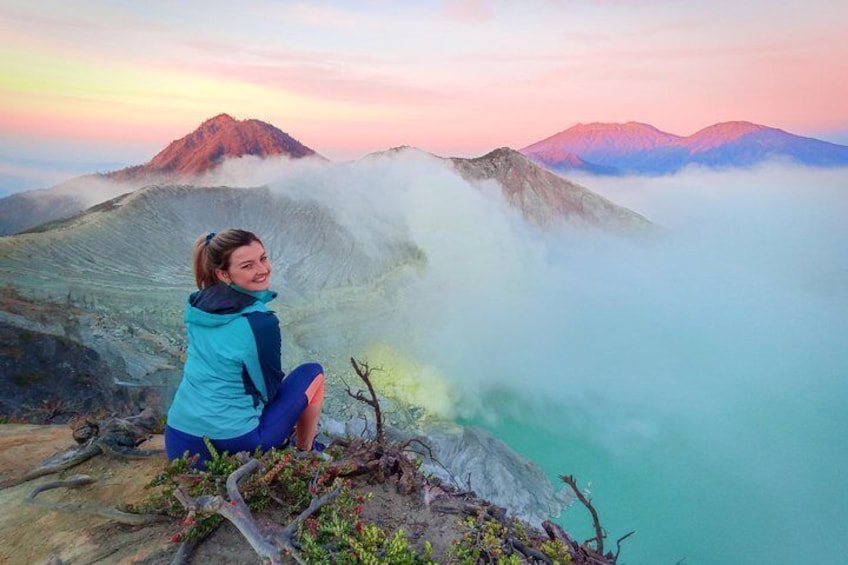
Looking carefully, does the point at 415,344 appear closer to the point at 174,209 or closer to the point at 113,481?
the point at 174,209

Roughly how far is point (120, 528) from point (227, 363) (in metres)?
1.39

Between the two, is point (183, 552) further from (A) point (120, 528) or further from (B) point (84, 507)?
(B) point (84, 507)

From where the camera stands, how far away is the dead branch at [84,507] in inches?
144

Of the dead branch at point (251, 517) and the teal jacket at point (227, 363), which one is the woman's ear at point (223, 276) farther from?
the dead branch at point (251, 517)

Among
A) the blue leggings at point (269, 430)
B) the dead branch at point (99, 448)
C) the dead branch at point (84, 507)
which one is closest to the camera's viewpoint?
the dead branch at point (84, 507)

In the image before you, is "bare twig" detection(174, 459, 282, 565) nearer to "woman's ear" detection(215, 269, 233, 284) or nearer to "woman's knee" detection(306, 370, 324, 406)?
"woman's knee" detection(306, 370, 324, 406)

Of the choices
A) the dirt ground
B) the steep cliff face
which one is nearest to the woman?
the dirt ground

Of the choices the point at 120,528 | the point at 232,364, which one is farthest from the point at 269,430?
the point at 120,528

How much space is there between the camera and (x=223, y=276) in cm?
411

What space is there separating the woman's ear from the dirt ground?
177 centimetres

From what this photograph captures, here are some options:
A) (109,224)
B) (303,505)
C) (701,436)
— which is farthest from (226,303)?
(701,436)

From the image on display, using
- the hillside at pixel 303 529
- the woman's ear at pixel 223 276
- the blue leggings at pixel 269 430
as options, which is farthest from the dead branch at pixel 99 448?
the woman's ear at pixel 223 276

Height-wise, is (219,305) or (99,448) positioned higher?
(219,305)

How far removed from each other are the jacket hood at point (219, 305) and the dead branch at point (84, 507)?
1413 mm
